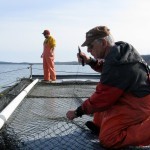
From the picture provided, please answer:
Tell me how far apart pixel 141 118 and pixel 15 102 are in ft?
9.34

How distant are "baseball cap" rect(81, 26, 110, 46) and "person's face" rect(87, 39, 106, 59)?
46 millimetres

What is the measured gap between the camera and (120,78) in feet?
12.7

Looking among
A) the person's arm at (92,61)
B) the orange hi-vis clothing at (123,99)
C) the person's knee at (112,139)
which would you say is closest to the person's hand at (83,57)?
the person's arm at (92,61)

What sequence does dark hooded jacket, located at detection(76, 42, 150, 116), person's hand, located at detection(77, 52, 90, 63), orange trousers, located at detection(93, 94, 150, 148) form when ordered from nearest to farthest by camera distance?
dark hooded jacket, located at detection(76, 42, 150, 116) < orange trousers, located at detection(93, 94, 150, 148) < person's hand, located at detection(77, 52, 90, 63)

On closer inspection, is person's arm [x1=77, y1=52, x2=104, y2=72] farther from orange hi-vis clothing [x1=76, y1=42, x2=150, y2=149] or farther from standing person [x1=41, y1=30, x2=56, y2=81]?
standing person [x1=41, y1=30, x2=56, y2=81]

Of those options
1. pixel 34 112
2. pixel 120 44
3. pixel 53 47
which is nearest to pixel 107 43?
pixel 120 44

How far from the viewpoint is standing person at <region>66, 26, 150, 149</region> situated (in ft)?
12.8

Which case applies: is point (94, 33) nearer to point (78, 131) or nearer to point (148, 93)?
point (148, 93)

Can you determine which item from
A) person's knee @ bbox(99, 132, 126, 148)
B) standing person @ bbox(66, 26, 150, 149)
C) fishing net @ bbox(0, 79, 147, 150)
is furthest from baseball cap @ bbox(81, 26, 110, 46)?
fishing net @ bbox(0, 79, 147, 150)

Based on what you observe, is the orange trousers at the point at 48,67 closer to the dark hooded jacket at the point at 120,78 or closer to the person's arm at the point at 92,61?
the person's arm at the point at 92,61

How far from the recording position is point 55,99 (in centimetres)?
829

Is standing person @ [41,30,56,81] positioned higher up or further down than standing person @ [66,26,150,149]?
further down

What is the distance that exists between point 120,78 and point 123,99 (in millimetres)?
296

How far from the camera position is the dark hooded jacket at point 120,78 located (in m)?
3.88
